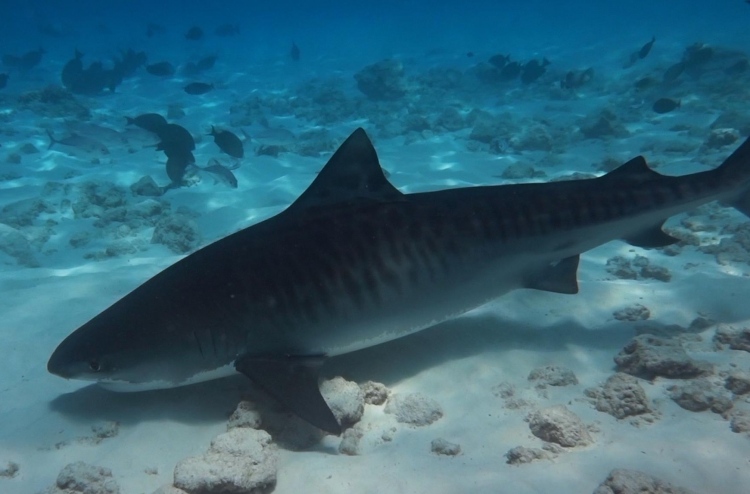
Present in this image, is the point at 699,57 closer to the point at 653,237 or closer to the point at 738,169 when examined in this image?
the point at 738,169

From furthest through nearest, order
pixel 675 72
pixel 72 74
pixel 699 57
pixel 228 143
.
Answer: pixel 72 74
pixel 699 57
pixel 675 72
pixel 228 143

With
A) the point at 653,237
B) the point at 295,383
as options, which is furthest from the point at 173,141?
the point at 653,237

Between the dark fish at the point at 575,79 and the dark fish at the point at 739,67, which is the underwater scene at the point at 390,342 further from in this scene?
the dark fish at the point at 739,67

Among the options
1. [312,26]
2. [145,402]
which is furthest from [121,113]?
[312,26]

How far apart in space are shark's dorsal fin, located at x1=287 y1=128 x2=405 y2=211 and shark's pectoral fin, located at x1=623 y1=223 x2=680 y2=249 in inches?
101

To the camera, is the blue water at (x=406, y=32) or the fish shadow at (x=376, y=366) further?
the blue water at (x=406, y=32)

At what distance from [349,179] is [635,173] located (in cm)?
294

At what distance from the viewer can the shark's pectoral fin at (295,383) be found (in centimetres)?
337

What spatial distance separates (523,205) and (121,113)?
72.7 ft

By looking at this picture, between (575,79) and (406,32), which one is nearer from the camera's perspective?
(575,79)

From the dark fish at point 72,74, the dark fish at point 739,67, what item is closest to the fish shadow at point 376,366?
the dark fish at point 739,67

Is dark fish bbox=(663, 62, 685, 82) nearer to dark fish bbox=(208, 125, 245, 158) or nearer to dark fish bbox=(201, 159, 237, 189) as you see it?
dark fish bbox=(208, 125, 245, 158)

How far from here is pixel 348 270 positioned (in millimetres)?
4074

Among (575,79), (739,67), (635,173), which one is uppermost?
(575,79)
